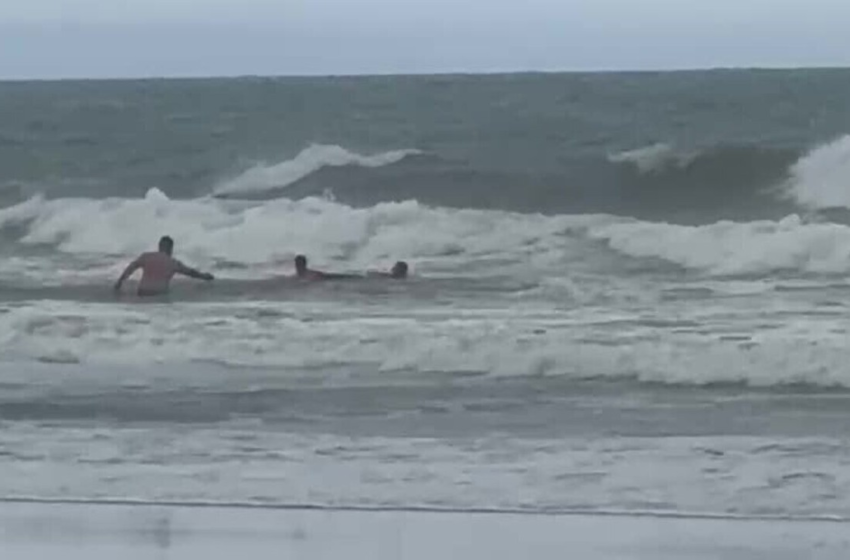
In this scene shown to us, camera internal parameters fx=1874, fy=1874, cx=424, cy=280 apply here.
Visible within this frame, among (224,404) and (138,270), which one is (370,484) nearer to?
(224,404)

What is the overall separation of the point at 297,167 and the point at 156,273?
5.52 metres

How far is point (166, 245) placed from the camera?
40.9 feet

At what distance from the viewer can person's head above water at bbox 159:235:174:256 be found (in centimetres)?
1230

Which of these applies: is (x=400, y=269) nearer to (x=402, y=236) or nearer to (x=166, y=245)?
(x=402, y=236)

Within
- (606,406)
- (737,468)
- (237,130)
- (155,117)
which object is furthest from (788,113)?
(737,468)

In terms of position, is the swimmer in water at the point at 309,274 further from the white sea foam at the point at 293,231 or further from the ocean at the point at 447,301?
the white sea foam at the point at 293,231

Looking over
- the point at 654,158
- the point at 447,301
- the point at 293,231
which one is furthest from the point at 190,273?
the point at 654,158

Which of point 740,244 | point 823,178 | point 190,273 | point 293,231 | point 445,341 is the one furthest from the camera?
point 823,178

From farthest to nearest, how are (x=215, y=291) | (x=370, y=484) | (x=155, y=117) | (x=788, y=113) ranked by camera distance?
1. (x=155, y=117)
2. (x=788, y=113)
3. (x=215, y=291)
4. (x=370, y=484)

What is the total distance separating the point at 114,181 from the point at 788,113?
6.66m

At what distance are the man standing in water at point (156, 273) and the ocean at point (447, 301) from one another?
0.19 meters

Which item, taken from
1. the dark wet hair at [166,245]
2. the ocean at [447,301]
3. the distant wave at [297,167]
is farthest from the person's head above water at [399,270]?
the distant wave at [297,167]

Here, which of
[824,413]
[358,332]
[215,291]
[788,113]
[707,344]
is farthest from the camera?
[788,113]

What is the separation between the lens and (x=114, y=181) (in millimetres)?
15836
